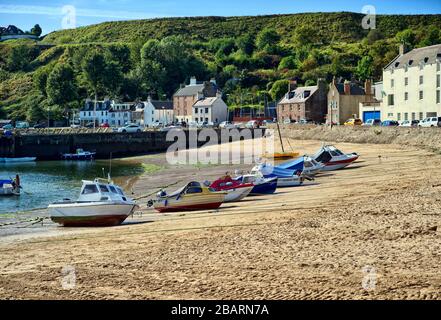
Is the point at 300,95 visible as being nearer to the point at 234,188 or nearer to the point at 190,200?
the point at 234,188

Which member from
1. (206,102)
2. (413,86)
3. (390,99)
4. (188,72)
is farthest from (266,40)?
(413,86)

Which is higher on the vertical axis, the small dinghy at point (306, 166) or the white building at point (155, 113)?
the white building at point (155, 113)

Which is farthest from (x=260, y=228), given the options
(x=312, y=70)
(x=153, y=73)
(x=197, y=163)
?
(x=153, y=73)

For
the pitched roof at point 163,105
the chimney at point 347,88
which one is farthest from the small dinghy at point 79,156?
the pitched roof at point 163,105

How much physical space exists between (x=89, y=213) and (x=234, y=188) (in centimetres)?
816

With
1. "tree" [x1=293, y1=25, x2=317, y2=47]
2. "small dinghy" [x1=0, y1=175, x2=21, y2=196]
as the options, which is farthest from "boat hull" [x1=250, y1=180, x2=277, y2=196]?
"tree" [x1=293, y1=25, x2=317, y2=47]

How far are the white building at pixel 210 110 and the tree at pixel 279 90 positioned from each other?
36.1ft

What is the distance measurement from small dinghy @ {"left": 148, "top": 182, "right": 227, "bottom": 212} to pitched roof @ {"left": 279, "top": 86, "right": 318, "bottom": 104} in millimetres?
65774

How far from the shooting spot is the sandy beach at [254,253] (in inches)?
454

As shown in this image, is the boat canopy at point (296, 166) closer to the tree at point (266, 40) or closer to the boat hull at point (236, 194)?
the boat hull at point (236, 194)

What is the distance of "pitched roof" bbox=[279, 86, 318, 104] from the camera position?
91.3m

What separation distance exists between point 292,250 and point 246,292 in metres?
3.35

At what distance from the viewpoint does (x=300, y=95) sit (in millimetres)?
93688
